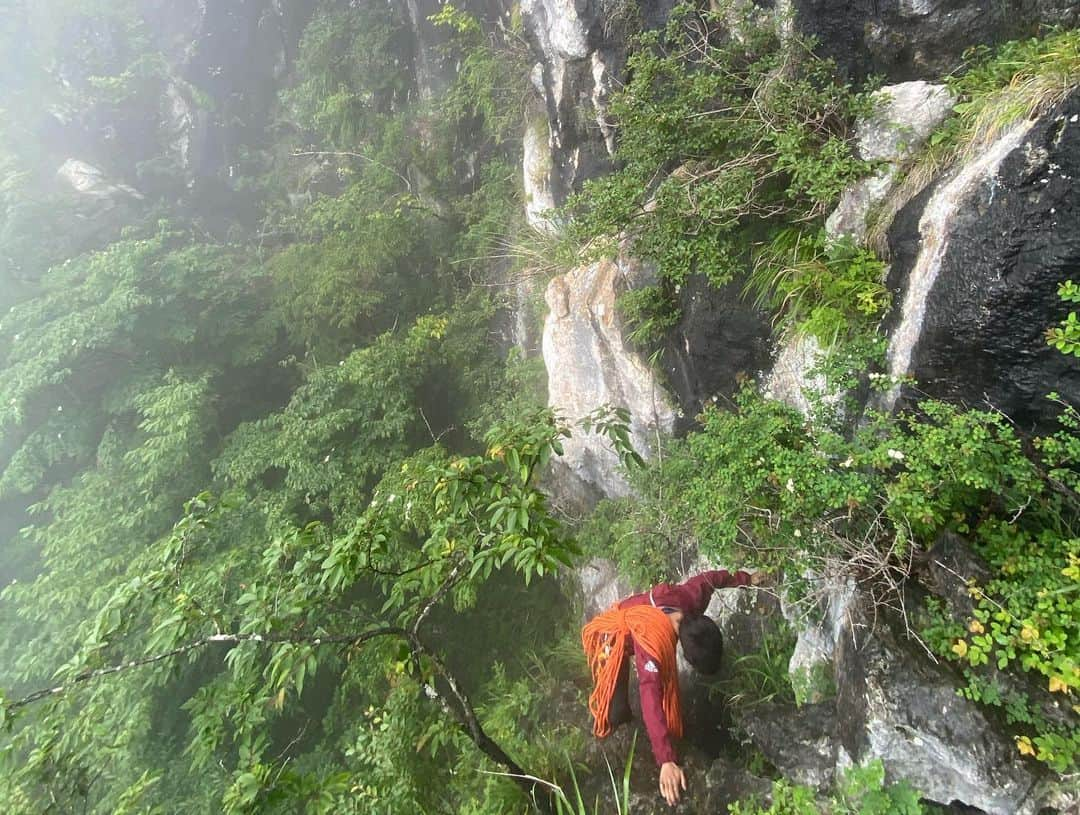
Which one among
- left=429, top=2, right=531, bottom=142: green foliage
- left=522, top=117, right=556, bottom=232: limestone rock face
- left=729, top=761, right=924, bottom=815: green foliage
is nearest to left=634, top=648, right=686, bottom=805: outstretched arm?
left=729, top=761, right=924, bottom=815: green foliage

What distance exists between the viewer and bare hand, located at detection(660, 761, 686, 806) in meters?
2.84

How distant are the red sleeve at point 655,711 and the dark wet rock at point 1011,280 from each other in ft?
6.54

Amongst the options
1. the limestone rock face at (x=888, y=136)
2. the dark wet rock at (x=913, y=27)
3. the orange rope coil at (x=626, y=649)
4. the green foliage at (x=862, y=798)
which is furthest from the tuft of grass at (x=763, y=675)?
the dark wet rock at (x=913, y=27)

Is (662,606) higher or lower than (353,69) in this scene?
lower

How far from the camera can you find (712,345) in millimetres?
4055

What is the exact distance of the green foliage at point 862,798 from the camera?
2078mm

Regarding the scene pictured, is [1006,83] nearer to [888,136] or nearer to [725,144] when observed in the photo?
[888,136]

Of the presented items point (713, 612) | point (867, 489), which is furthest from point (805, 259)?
point (713, 612)

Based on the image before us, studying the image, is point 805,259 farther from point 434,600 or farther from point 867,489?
point 434,600

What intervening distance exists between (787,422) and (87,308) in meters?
9.01

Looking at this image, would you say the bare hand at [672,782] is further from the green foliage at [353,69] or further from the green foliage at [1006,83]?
the green foliage at [353,69]

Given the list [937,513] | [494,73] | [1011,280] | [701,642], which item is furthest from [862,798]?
[494,73]

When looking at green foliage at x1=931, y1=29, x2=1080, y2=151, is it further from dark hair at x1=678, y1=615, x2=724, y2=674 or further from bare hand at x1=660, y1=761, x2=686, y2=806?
bare hand at x1=660, y1=761, x2=686, y2=806

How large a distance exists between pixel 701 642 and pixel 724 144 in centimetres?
327
